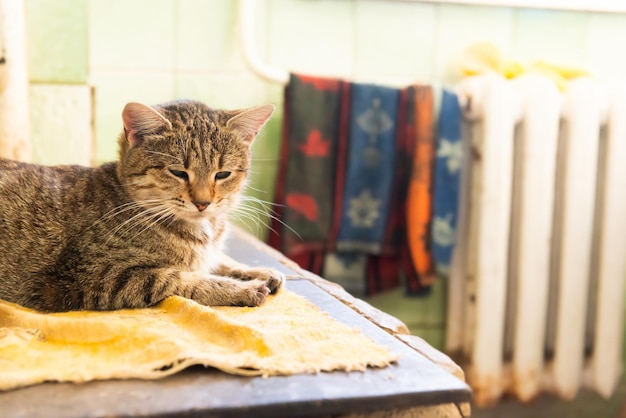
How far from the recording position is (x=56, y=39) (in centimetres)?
165

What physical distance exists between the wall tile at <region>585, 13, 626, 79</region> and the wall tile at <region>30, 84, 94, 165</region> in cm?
152

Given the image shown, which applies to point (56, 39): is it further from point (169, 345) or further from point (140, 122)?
point (169, 345)

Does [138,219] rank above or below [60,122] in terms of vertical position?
below

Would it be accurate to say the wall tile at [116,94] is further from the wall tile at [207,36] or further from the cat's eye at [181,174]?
the cat's eye at [181,174]

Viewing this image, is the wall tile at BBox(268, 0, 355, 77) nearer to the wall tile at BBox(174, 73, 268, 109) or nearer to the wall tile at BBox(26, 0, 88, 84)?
the wall tile at BBox(174, 73, 268, 109)

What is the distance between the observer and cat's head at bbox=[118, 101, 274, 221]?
1.05 m

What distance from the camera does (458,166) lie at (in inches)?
67.5

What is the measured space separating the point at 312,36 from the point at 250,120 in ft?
2.37

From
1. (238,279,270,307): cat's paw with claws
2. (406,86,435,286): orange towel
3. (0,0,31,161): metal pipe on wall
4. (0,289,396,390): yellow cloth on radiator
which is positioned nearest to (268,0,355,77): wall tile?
(406,86,435,286): orange towel

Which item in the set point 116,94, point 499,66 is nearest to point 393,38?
point 499,66

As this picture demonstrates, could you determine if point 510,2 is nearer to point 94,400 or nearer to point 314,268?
point 314,268

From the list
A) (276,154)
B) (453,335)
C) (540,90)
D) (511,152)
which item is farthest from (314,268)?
(540,90)

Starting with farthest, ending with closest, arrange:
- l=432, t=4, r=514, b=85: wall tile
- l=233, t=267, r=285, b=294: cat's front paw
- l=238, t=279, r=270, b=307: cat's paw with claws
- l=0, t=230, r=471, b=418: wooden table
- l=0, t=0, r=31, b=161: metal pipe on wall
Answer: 1. l=432, t=4, r=514, b=85: wall tile
2. l=0, t=0, r=31, b=161: metal pipe on wall
3. l=233, t=267, r=285, b=294: cat's front paw
4. l=238, t=279, r=270, b=307: cat's paw with claws
5. l=0, t=230, r=471, b=418: wooden table

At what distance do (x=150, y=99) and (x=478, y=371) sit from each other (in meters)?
1.19
